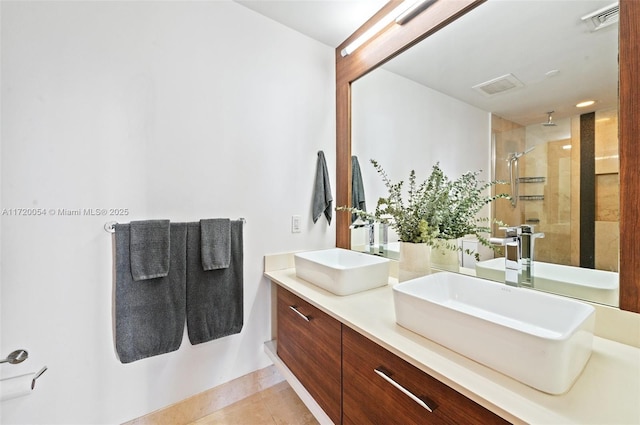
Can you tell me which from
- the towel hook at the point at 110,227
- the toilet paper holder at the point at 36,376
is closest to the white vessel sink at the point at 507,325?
the towel hook at the point at 110,227

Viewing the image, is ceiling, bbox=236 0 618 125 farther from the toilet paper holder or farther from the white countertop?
the toilet paper holder

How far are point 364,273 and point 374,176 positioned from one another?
0.76 m

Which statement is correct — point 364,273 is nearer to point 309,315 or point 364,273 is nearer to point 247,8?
point 309,315

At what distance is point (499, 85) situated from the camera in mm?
1199

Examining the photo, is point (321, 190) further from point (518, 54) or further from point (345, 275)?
point (518, 54)

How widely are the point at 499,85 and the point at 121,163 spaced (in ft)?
5.81

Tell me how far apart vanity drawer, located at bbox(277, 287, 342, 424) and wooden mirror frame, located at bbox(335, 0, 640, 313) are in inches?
27.1

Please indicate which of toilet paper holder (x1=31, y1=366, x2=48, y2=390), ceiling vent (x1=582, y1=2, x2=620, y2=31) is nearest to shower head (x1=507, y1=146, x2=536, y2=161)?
ceiling vent (x1=582, y1=2, x2=620, y2=31)

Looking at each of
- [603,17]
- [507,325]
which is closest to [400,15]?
[603,17]

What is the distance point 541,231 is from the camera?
107cm

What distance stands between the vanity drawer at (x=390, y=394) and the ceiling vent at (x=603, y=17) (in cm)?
127

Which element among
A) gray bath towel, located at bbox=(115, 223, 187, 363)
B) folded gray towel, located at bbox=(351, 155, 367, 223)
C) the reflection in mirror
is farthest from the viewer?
folded gray towel, located at bbox=(351, 155, 367, 223)

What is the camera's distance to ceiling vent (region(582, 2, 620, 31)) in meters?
0.87

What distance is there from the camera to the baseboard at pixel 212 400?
1.32 m
